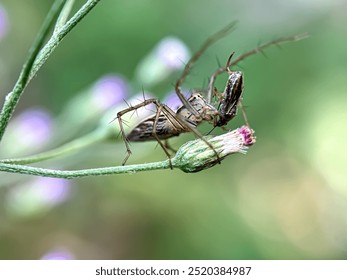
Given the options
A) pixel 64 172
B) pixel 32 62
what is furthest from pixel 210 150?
pixel 32 62

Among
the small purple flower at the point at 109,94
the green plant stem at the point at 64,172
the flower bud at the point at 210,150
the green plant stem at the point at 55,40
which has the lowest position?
the green plant stem at the point at 64,172

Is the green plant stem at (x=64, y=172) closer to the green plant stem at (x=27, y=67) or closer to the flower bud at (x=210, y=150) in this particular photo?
the green plant stem at (x=27, y=67)

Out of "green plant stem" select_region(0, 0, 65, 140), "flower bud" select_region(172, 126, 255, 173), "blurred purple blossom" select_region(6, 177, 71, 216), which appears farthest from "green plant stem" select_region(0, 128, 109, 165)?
"blurred purple blossom" select_region(6, 177, 71, 216)

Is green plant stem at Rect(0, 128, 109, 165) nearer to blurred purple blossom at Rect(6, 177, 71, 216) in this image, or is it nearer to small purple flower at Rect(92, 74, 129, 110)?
small purple flower at Rect(92, 74, 129, 110)

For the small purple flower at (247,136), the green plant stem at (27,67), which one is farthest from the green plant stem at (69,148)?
the small purple flower at (247,136)

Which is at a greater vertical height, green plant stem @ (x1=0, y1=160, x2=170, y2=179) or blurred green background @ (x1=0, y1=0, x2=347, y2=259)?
blurred green background @ (x1=0, y1=0, x2=347, y2=259)
